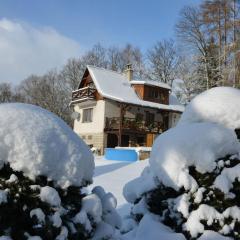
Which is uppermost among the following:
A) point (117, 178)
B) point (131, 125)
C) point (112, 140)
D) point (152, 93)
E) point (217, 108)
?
point (152, 93)

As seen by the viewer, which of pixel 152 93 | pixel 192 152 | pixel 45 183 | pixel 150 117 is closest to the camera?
pixel 45 183

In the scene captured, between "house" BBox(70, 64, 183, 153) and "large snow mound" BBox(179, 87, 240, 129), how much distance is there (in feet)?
80.7

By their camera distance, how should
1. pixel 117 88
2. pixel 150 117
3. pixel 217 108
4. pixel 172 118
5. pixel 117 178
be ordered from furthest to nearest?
pixel 172 118 < pixel 150 117 < pixel 117 88 < pixel 117 178 < pixel 217 108

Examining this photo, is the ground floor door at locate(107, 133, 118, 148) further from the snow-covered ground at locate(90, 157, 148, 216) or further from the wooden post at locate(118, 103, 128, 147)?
the snow-covered ground at locate(90, 157, 148, 216)

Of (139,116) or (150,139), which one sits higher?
(139,116)

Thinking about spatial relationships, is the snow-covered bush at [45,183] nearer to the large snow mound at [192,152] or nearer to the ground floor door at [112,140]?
the large snow mound at [192,152]

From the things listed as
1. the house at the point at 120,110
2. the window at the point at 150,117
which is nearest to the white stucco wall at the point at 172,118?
the house at the point at 120,110

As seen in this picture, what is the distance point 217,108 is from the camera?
492cm

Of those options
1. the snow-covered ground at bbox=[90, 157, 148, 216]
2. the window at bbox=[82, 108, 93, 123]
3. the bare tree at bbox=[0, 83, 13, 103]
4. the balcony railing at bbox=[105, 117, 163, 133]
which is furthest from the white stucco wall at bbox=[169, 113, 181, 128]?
the bare tree at bbox=[0, 83, 13, 103]

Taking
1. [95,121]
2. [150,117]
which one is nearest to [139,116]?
[150,117]

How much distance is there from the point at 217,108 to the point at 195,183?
1.08 metres

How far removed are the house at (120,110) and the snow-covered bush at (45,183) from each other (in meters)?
26.2

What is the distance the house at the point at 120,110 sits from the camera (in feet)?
102

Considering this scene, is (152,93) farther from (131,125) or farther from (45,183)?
(45,183)
